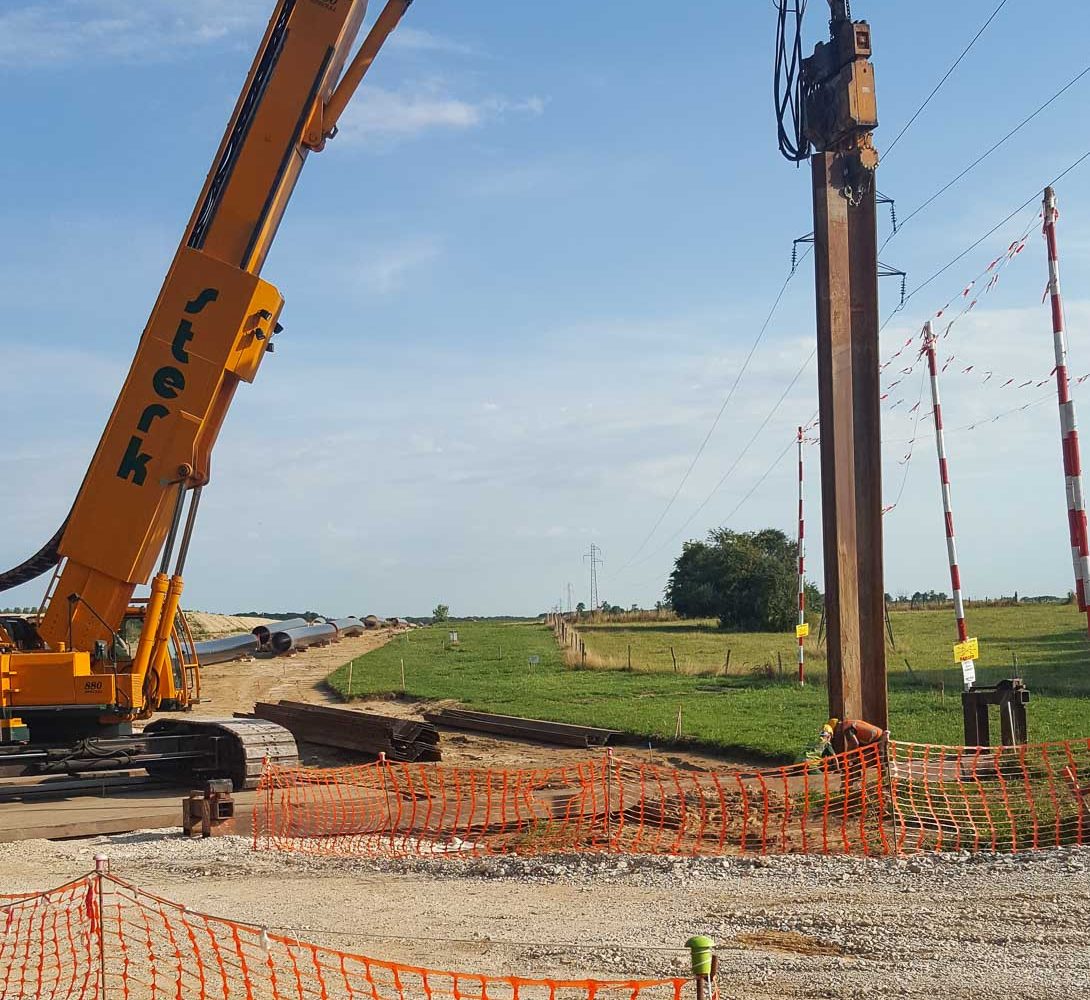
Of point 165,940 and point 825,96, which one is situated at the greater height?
point 825,96

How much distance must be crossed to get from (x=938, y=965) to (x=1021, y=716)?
24.7ft

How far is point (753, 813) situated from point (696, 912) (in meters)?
3.76

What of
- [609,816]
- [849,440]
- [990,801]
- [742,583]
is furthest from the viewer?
[742,583]

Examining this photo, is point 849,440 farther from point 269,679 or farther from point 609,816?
point 269,679

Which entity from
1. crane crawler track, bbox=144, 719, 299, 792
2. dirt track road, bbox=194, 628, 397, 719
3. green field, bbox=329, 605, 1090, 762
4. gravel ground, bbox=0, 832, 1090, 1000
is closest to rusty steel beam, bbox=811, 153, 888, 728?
gravel ground, bbox=0, 832, 1090, 1000

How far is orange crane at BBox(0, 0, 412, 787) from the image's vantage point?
→ 13195 millimetres

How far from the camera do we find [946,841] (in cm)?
952

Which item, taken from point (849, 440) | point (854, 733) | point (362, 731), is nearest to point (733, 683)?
point (362, 731)

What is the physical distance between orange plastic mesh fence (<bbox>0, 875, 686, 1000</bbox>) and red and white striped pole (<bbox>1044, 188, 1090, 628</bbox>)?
22.1 feet

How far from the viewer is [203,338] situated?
1337 cm

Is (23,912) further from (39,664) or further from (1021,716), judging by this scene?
(1021,716)

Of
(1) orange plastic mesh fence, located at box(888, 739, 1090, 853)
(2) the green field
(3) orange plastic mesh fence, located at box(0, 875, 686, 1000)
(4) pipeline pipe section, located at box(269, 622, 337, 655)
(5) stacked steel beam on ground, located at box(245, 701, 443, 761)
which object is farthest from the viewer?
(4) pipeline pipe section, located at box(269, 622, 337, 655)

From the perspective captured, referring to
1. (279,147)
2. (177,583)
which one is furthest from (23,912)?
(279,147)

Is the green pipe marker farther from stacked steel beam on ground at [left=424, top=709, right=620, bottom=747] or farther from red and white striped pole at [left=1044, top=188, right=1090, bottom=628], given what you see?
stacked steel beam on ground at [left=424, top=709, right=620, bottom=747]
